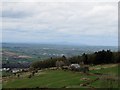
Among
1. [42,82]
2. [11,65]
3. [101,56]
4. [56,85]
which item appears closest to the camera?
[56,85]

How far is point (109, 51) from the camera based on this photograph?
53.7 m

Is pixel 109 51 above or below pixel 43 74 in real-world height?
above

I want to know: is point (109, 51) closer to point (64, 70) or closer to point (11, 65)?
point (64, 70)

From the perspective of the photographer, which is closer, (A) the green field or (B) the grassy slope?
(A) the green field

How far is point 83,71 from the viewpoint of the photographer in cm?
4553

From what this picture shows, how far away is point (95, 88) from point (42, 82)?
33.4ft

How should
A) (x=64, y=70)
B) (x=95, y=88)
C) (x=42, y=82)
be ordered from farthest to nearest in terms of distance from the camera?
(x=64, y=70) → (x=42, y=82) → (x=95, y=88)

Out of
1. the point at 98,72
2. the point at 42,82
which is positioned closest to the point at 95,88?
the point at 42,82

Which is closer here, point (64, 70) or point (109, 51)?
point (64, 70)

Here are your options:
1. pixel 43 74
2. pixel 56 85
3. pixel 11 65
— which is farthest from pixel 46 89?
pixel 11 65

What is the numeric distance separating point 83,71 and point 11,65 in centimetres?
1913

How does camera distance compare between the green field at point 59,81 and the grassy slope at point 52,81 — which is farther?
the grassy slope at point 52,81

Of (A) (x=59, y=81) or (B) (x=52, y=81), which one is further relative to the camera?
(B) (x=52, y=81)

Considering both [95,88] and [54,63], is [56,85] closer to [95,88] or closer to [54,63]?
[95,88]
